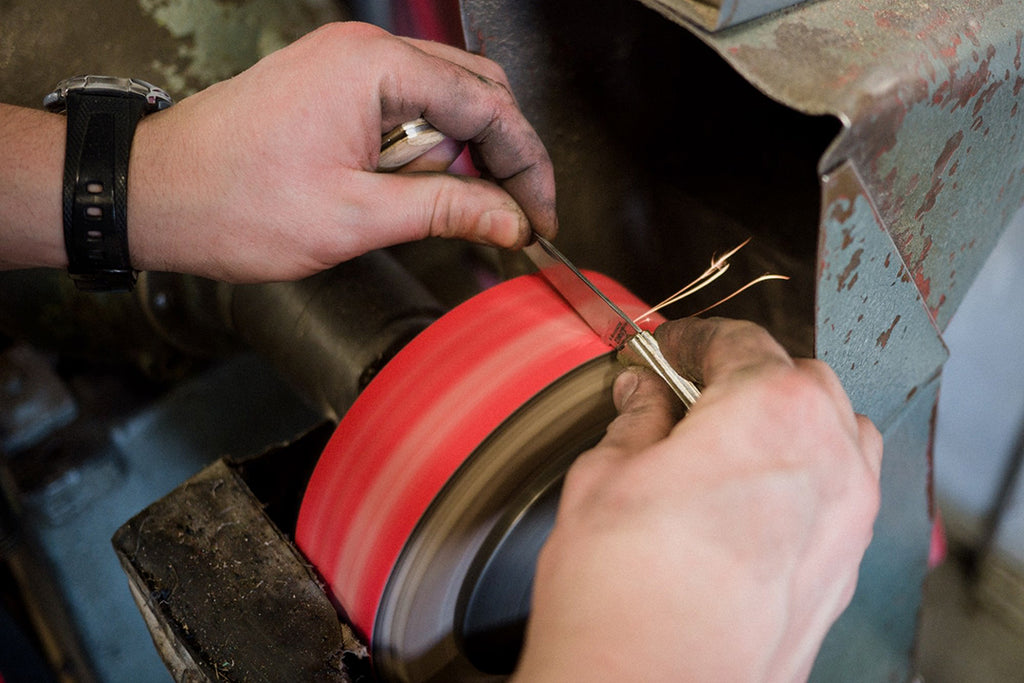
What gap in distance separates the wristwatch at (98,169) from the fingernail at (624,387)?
569 millimetres

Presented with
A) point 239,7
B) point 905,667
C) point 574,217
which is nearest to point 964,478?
point 905,667

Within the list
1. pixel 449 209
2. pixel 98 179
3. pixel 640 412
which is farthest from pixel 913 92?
pixel 98 179

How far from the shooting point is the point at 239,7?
3.82 ft

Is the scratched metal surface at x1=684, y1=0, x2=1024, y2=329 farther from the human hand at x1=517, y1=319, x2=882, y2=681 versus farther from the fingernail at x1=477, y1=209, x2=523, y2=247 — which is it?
the fingernail at x1=477, y1=209, x2=523, y2=247

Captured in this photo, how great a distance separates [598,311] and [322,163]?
344mm

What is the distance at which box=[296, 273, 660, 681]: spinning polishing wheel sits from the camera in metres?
0.81

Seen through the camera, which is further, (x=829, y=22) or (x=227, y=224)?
(x=227, y=224)

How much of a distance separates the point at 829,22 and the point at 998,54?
178mm

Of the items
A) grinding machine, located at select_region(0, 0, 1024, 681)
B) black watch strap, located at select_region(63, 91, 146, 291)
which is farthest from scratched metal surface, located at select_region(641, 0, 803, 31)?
black watch strap, located at select_region(63, 91, 146, 291)

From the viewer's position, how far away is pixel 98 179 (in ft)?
2.66

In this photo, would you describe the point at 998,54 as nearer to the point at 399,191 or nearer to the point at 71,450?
the point at 399,191

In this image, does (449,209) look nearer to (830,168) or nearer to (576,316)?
(576,316)

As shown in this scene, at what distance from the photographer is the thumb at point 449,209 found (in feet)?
2.66

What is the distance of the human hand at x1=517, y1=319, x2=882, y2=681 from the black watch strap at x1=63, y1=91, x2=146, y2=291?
58cm
